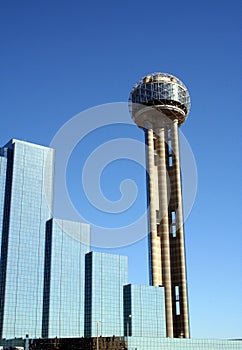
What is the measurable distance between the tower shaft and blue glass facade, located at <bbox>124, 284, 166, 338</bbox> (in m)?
2.58

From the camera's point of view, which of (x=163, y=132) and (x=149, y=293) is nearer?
(x=149, y=293)

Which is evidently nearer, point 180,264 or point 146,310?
point 180,264

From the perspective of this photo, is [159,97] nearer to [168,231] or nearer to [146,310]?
[168,231]

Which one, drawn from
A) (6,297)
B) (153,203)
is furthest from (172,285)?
(6,297)

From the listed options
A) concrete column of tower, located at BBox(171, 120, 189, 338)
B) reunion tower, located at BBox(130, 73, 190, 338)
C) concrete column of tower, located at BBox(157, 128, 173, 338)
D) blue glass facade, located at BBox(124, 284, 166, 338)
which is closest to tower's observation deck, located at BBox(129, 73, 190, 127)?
reunion tower, located at BBox(130, 73, 190, 338)

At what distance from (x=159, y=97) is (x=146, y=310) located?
83631 millimetres

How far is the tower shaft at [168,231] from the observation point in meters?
180

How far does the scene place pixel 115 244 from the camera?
101 m

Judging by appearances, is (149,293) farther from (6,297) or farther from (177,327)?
(6,297)

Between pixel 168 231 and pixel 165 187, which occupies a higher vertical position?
pixel 165 187

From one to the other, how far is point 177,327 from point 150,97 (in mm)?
89573

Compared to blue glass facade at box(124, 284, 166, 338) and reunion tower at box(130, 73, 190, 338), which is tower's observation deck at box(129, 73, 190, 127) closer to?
reunion tower at box(130, 73, 190, 338)

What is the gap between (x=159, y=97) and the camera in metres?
192

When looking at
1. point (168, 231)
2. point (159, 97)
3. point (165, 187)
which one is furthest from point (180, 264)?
point (159, 97)
